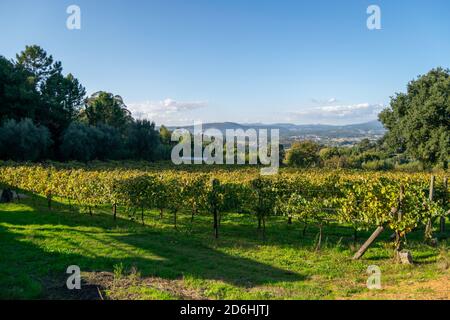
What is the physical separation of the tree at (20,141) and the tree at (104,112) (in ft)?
56.3

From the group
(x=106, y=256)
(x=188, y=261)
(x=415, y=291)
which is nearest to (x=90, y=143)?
(x=106, y=256)

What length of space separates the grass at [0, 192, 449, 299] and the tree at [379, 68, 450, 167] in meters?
25.0

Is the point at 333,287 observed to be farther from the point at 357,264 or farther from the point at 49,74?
the point at 49,74

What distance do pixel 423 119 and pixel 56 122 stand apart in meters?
40.7

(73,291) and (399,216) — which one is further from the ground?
(399,216)

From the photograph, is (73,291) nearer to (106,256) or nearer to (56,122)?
(106,256)

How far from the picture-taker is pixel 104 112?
5575 cm

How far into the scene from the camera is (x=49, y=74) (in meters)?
51.4

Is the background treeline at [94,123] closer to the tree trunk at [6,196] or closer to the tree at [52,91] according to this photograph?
the tree at [52,91]

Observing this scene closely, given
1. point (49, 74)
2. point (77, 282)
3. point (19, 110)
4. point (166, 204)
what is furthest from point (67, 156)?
point (77, 282)

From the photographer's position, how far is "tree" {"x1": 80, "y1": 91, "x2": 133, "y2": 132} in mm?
54781

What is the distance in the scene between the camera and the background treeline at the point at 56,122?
3606 cm

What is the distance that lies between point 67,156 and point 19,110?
8034 millimetres

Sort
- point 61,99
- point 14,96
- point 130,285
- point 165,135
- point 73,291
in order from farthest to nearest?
point 165,135 < point 61,99 < point 14,96 < point 130,285 < point 73,291
